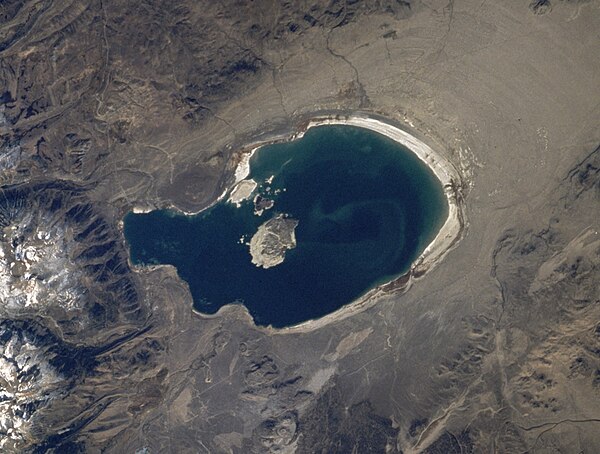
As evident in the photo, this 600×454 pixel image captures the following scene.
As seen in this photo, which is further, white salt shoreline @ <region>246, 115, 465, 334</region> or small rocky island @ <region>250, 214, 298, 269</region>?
small rocky island @ <region>250, 214, 298, 269</region>

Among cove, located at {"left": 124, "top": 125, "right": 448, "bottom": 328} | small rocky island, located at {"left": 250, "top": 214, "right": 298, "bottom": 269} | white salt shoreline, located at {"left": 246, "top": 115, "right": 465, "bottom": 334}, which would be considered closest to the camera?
white salt shoreline, located at {"left": 246, "top": 115, "right": 465, "bottom": 334}

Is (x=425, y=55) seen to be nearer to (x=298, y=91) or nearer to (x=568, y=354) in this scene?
(x=298, y=91)

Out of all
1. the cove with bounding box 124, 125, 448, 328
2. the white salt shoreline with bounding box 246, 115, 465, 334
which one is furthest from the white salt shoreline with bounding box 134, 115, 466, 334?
the cove with bounding box 124, 125, 448, 328

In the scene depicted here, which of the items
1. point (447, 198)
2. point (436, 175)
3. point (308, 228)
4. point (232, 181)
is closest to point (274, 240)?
point (308, 228)

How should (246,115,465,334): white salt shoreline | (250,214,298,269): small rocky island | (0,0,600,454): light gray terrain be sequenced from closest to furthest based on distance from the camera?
(0,0,600,454): light gray terrain
(246,115,465,334): white salt shoreline
(250,214,298,269): small rocky island

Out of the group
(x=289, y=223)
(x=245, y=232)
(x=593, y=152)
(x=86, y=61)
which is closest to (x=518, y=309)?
(x=593, y=152)

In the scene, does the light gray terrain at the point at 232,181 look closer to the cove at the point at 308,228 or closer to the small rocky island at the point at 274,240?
the cove at the point at 308,228

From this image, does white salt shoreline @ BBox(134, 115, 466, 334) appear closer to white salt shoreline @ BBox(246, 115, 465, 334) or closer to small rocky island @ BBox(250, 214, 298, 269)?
white salt shoreline @ BBox(246, 115, 465, 334)

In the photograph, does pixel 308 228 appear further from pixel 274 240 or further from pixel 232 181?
pixel 232 181
